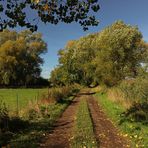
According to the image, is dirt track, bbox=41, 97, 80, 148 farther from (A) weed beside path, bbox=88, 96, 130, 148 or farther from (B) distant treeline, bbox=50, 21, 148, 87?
(B) distant treeline, bbox=50, 21, 148, 87

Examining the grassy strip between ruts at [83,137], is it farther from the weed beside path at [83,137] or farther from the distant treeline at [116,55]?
the distant treeline at [116,55]

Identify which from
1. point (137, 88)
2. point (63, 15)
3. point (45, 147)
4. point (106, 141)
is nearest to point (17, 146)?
point (45, 147)

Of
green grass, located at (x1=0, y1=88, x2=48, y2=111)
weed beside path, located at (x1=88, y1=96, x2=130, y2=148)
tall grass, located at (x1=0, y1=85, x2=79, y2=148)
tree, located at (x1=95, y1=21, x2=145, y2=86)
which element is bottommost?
weed beside path, located at (x1=88, y1=96, x2=130, y2=148)

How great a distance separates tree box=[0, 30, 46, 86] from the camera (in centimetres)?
9238

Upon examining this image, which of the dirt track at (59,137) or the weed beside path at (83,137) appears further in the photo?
the dirt track at (59,137)

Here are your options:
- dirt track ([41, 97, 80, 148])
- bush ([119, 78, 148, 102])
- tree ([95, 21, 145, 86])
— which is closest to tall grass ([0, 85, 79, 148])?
dirt track ([41, 97, 80, 148])

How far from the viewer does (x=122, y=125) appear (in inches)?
719

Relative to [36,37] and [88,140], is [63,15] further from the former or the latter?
[36,37]

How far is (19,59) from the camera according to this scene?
96000 millimetres

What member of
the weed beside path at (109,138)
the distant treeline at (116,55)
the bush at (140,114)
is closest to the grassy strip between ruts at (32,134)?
the weed beside path at (109,138)

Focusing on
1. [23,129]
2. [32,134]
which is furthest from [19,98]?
[32,134]

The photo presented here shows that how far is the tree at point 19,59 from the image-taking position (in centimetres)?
9238

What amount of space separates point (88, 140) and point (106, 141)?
0.77 meters

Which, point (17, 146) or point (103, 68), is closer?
point (17, 146)
